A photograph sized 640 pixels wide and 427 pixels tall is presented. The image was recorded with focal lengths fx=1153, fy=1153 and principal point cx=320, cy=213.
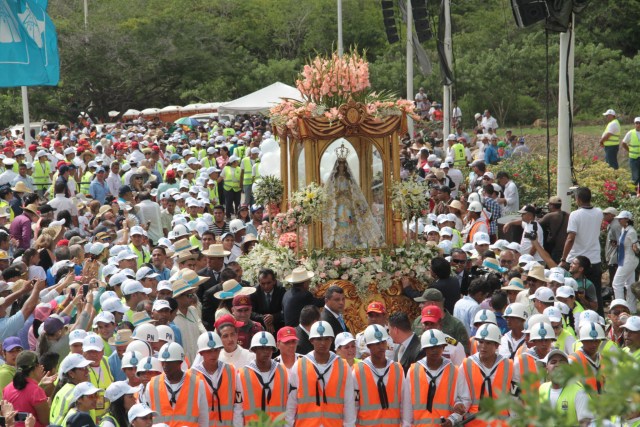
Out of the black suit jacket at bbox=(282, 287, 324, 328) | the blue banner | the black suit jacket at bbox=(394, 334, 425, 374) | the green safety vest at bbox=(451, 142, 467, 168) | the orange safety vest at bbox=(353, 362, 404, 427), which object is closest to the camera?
the orange safety vest at bbox=(353, 362, 404, 427)

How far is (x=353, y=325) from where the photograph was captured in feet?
46.6

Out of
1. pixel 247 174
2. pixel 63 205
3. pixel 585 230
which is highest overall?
pixel 247 174

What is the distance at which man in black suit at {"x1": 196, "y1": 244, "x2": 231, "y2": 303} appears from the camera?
13.8 m

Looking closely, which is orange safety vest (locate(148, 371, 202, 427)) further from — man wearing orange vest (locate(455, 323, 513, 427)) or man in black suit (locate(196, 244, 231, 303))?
man in black suit (locate(196, 244, 231, 303))

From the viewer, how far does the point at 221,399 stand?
30.6ft

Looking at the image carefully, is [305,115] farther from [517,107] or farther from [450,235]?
[517,107]

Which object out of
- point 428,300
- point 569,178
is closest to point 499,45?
point 569,178

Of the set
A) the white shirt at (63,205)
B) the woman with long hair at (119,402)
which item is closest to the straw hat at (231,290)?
the woman with long hair at (119,402)

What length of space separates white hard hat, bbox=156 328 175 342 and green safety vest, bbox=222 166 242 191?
13.8 m

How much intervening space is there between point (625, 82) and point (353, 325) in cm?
2705

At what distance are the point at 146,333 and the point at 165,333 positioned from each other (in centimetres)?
19

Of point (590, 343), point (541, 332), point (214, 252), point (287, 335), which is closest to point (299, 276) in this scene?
point (214, 252)

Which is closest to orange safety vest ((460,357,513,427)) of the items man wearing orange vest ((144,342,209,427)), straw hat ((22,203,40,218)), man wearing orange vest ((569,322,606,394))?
man wearing orange vest ((569,322,606,394))

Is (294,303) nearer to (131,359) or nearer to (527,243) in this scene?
(131,359)
